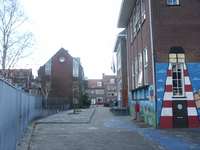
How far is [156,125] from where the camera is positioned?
11.5m

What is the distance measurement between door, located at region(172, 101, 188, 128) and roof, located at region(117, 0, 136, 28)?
9.75 m

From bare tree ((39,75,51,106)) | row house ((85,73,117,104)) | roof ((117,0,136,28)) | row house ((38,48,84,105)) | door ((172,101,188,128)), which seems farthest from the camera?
row house ((85,73,117,104))

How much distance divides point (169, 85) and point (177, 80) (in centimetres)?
64

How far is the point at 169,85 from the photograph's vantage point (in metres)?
11.7

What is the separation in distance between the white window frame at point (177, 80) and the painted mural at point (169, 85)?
0.72 ft

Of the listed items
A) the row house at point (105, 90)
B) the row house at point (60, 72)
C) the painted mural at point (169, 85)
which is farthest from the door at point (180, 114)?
→ the row house at point (105, 90)

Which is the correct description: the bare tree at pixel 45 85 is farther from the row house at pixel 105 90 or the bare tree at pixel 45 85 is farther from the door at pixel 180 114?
the door at pixel 180 114

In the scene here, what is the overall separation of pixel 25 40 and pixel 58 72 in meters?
30.2

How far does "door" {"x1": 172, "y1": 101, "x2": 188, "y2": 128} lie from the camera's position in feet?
37.6

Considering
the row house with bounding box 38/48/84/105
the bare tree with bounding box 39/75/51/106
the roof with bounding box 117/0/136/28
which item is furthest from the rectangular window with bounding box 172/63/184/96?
the bare tree with bounding box 39/75/51/106

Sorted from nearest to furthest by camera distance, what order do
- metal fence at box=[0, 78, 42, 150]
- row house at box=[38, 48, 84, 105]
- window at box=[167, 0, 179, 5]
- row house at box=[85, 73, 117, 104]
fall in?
metal fence at box=[0, 78, 42, 150], window at box=[167, 0, 179, 5], row house at box=[38, 48, 84, 105], row house at box=[85, 73, 117, 104]

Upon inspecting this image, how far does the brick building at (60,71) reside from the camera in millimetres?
48853

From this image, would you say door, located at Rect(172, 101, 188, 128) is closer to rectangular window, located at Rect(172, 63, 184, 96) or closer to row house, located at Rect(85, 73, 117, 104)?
rectangular window, located at Rect(172, 63, 184, 96)

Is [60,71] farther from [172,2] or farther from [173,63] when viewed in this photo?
[173,63]
